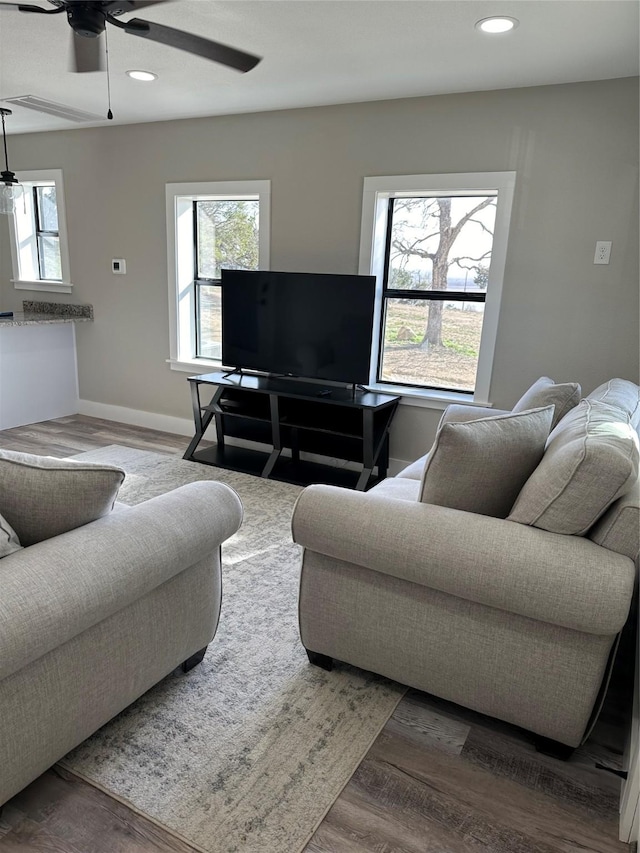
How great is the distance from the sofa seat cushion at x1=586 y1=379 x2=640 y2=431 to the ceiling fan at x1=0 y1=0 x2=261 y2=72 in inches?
76.6

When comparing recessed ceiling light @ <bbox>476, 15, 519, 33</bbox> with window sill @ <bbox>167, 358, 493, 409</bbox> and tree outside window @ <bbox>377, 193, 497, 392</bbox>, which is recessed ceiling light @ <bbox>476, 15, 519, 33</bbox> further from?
window sill @ <bbox>167, 358, 493, 409</bbox>

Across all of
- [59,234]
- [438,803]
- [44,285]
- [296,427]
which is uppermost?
[59,234]

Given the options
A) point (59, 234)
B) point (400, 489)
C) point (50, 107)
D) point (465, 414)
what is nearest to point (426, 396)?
point (465, 414)

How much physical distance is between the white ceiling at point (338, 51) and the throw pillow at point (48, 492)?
1660 millimetres

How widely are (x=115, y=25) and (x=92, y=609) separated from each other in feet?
6.34

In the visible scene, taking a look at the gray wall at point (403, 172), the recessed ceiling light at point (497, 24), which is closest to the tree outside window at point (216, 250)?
the gray wall at point (403, 172)

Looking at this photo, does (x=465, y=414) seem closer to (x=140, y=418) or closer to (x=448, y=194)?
(x=448, y=194)

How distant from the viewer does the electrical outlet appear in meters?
3.11

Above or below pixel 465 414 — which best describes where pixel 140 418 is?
below

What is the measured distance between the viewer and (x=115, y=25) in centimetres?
195

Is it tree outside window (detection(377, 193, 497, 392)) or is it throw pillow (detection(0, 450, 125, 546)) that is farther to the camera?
tree outside window (detection(377, 193, 497, 392))

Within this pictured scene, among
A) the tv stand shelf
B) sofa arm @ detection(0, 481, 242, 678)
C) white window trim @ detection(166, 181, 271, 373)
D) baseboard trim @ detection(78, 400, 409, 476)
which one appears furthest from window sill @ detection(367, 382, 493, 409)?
sofa arm @ detection(0, 481, 242, 678)

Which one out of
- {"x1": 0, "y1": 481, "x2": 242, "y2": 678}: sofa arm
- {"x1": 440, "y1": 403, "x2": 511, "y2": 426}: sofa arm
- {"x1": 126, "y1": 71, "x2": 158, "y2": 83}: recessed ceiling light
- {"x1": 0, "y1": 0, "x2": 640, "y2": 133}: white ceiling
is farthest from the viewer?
{"x1": 126, "y1": 71, "x2": 158, "y2": 83}: recessed ceiling light

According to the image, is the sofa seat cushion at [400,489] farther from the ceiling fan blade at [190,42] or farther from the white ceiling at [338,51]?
the white ceiling at [338,51]
